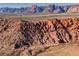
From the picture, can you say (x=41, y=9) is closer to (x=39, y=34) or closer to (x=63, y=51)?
(x=39, y=34)

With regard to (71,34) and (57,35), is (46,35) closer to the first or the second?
(57,35)

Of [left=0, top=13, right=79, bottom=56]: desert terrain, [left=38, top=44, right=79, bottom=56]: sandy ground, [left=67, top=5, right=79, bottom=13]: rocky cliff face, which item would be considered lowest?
[left=38, top=44, right=79, bottom=56]: sandy ground

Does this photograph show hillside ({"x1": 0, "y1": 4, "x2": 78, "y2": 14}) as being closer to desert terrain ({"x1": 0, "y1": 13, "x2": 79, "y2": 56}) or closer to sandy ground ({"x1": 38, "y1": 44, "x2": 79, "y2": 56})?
desert terrain ({"x1": 0, "y1": 13, "x2": 79, "y2": 56})

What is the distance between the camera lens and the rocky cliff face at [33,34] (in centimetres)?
109

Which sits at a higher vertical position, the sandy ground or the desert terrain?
the desert terrain

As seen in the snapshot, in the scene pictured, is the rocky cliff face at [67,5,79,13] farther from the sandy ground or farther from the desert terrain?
the sandy ground

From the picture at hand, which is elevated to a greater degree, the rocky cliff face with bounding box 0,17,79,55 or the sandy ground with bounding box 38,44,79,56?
the rocky cliff face with bounding box 0,17,79,55

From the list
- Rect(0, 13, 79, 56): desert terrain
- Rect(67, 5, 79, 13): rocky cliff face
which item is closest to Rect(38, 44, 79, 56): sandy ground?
Rect(0, 13, 79, 56): desert terrain

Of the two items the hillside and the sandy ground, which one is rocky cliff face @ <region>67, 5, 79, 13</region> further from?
the sandy ground

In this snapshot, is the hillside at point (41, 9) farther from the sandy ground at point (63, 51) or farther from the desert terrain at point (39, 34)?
the sandy ground at point (63, 51)

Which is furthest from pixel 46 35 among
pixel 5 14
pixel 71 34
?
pixel 5 14

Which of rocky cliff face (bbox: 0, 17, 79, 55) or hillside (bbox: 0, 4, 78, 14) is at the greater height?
hillside (bbox: 0, 4, 78, 14)

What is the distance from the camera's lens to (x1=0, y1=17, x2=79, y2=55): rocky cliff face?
109 centimetres

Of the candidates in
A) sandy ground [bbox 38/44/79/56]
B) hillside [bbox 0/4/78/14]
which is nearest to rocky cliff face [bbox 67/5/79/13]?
hillside [bbox 0/4/78/14]
